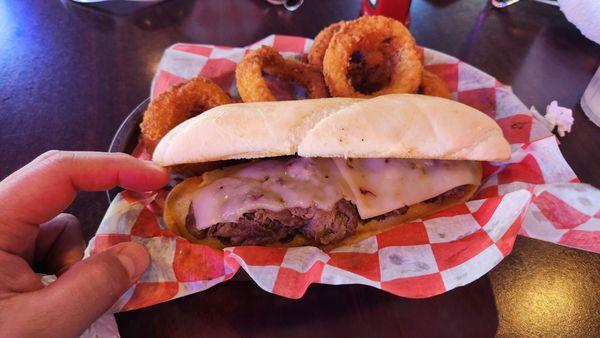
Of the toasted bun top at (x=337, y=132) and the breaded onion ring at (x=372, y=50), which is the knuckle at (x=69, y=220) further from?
the breaded onion ring at (x=372, y=50)

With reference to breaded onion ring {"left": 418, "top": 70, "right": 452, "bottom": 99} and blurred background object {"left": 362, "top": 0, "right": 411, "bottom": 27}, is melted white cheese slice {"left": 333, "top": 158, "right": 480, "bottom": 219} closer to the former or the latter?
breaded onion ring {"left": 418, "top": 70, "right": 452, "bottom": 99}

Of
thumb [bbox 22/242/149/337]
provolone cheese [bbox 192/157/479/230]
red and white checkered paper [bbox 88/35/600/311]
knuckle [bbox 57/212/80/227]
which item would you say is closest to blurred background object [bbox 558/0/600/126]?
red and white checkered paper [bbox 88/35/600/311]

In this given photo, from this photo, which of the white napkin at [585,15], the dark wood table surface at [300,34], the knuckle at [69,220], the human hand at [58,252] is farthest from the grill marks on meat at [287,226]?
the white napkin at [585,15]

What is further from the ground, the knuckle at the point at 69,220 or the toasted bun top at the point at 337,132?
the toasted bun top at the point at 337,132

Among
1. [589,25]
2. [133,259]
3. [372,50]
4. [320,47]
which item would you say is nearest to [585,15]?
[589,25]

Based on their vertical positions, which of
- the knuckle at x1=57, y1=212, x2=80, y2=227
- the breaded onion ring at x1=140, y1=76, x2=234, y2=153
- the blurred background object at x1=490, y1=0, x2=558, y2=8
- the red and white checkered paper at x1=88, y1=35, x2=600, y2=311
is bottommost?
the red and white checkered paper at x1=88, y1=35, x2=600, y2=311

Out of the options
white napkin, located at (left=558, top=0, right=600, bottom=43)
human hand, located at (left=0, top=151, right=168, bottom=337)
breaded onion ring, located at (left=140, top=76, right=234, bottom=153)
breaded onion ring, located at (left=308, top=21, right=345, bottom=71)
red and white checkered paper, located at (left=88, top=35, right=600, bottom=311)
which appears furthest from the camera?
white napkin, located at (left=558, top=0, right=600, bottom=43)

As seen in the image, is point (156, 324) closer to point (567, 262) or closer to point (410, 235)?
point (410, 235)
